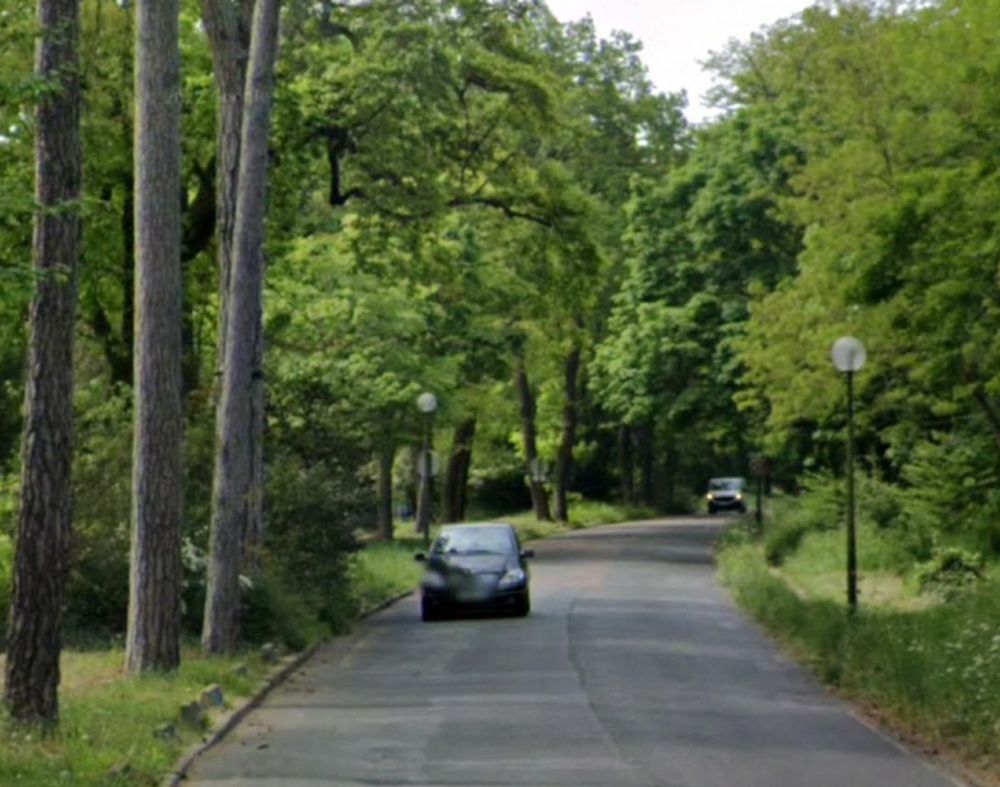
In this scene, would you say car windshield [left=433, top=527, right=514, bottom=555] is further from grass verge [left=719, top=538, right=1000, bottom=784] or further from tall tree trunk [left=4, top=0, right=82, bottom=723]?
tall tree trunk [left=4, top=0, right=82, bottom=723]

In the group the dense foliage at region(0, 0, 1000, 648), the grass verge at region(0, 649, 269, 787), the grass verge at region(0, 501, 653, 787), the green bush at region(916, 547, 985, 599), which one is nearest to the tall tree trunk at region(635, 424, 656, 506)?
the dense foliage at region(0, 0, 1000, 648)

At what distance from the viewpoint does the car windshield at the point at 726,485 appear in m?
93.1

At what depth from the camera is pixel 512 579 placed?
108 ft

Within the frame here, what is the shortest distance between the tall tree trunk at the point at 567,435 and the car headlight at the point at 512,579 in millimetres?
40804

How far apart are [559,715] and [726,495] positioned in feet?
243

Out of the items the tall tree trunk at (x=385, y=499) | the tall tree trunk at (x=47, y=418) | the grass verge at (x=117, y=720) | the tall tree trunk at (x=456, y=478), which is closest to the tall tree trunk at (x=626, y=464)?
the tall tree trunk at (x=456, y=478)

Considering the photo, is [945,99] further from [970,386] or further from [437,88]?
[437,88]

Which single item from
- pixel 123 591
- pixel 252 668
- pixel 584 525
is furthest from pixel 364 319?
pixel 584 525

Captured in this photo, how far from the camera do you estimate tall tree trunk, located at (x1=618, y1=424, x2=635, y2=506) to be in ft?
284

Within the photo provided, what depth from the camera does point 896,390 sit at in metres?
38.4

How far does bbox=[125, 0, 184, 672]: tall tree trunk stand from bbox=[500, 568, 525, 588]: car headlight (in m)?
12.5

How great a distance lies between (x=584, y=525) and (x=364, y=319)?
33.3m

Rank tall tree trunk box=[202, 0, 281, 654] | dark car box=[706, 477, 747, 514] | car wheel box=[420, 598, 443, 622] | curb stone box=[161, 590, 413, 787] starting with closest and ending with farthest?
curb stone box=[161, 590, 413, 787]
tall tree trunk box=[202, 0, 281, 654]
car wheel box=[420, 598, 443, 622]
dark car box=[706, 477, 747, 514]

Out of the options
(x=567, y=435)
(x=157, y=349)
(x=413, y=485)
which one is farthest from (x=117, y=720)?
(x=413, y=485)
